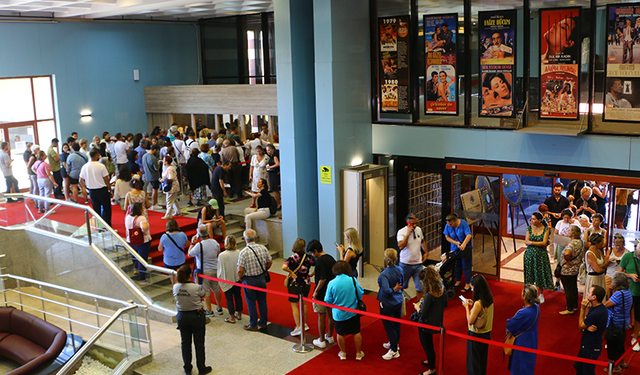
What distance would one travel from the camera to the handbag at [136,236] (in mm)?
9477

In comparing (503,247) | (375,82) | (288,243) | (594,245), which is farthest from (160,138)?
(594,245)

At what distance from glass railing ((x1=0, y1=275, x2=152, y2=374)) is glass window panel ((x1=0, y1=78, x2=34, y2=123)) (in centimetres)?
626

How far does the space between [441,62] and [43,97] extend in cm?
1163

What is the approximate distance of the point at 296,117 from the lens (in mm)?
10969

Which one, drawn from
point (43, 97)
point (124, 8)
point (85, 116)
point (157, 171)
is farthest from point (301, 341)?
point (43, 97)

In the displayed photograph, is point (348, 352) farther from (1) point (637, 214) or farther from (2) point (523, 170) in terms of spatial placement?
(1) point (637, 214)

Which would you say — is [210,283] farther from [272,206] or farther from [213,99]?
[213,99]

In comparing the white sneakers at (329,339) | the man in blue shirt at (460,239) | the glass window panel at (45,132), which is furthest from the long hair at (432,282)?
the glass window panel at (45,132)

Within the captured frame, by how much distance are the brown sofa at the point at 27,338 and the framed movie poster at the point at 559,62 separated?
8.50 metres

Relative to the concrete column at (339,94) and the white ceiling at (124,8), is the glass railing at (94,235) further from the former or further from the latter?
the white ceiling at (124,8)

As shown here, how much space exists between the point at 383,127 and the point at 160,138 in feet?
22.5

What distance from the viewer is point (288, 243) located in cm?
1139

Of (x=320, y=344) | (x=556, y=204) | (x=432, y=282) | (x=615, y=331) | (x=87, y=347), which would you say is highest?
(x=556, y=204)

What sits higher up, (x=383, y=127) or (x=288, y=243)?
(x=383, y=127)
